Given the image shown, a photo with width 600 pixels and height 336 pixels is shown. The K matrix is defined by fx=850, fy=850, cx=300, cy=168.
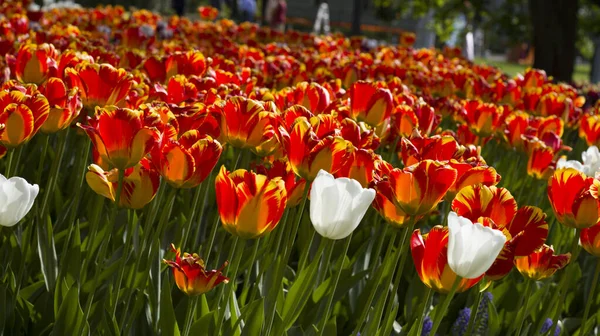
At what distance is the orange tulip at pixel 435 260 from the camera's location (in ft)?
4.65

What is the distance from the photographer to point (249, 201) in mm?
1429

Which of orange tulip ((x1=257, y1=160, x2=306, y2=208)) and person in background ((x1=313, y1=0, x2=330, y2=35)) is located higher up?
orange tulip ((x1=257, y1=160, x2=306, y2=208))

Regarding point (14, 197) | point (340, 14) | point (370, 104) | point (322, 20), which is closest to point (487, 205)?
point (14, 197)

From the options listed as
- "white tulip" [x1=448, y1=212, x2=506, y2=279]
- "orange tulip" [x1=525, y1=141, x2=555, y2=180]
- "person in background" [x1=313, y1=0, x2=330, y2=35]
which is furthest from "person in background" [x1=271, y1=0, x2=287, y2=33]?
"white tulip" [x1=448, y1=212, x2=506, y2=279]

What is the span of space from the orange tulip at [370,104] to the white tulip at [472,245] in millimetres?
1222

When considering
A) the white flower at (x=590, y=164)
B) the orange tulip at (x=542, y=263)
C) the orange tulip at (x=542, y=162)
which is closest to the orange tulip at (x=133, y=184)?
the orange tulip at (x=542, y=263)

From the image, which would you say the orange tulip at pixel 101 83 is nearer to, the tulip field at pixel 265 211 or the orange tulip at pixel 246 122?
the tulip field at pixel 265 211

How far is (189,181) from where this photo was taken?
5.19ft

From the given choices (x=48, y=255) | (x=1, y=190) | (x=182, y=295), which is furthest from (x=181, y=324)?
(x=1, y=190)

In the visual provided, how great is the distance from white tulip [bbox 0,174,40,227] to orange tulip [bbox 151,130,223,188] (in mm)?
260

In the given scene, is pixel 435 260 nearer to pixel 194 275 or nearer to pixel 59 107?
pixel 194 275

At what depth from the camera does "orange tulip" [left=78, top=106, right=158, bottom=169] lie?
1.53 metres

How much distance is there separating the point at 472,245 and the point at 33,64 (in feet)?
5.58

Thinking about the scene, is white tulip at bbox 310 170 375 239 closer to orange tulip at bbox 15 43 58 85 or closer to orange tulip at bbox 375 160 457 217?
orange tulip at bbox 375 160 457 217
